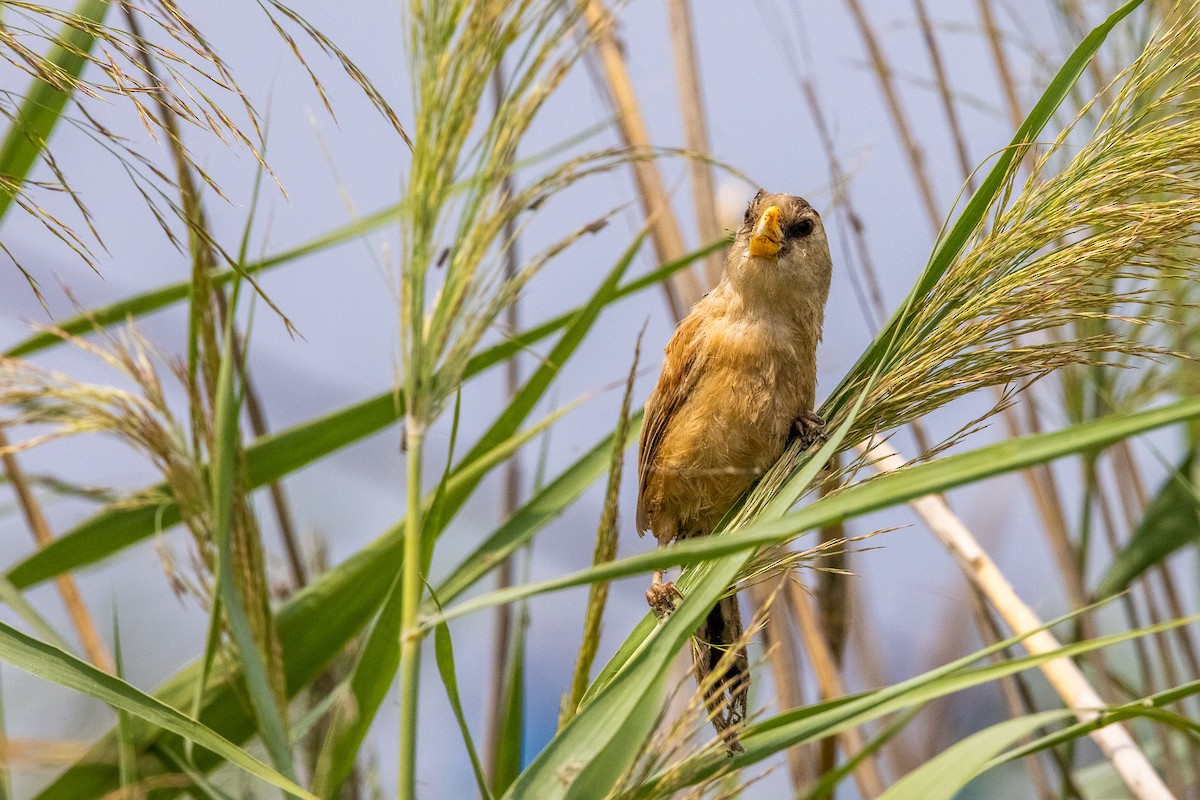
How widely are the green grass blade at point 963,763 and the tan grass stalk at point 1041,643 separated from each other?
52 centimetres

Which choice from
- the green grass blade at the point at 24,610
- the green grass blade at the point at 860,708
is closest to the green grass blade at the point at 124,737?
the green grass blade at the point at 24,610

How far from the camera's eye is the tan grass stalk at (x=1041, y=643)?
58.3 inches

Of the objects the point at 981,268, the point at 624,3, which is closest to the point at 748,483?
the point at 981,268

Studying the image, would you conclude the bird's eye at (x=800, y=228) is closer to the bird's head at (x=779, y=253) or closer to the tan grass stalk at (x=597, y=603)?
the bird's head at (x=779, y=253)

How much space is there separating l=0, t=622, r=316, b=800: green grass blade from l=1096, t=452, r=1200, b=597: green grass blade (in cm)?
180

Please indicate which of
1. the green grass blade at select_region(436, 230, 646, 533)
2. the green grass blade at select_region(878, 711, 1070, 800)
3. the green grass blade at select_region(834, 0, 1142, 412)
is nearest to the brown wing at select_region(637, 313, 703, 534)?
the green grass blade at select_region(436, 230, 646, 533)

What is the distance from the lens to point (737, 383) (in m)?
1.71

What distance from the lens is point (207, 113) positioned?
0.90 meters

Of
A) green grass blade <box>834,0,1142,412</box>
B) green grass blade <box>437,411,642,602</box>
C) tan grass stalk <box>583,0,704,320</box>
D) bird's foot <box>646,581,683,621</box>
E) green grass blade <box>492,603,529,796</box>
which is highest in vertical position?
tan grass stalk <box>583,0,704,320</box>

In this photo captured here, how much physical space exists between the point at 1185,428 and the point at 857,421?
58.4 inches

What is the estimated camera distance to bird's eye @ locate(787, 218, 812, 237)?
5.84 feet

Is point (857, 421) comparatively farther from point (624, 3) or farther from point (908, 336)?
point (624, 3)

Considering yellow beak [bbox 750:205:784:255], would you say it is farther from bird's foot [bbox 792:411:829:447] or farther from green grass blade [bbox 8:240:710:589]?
bird's foot [bbox 792:411:829:447]

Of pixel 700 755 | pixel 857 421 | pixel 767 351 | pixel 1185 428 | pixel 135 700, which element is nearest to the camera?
pixel 700 755
